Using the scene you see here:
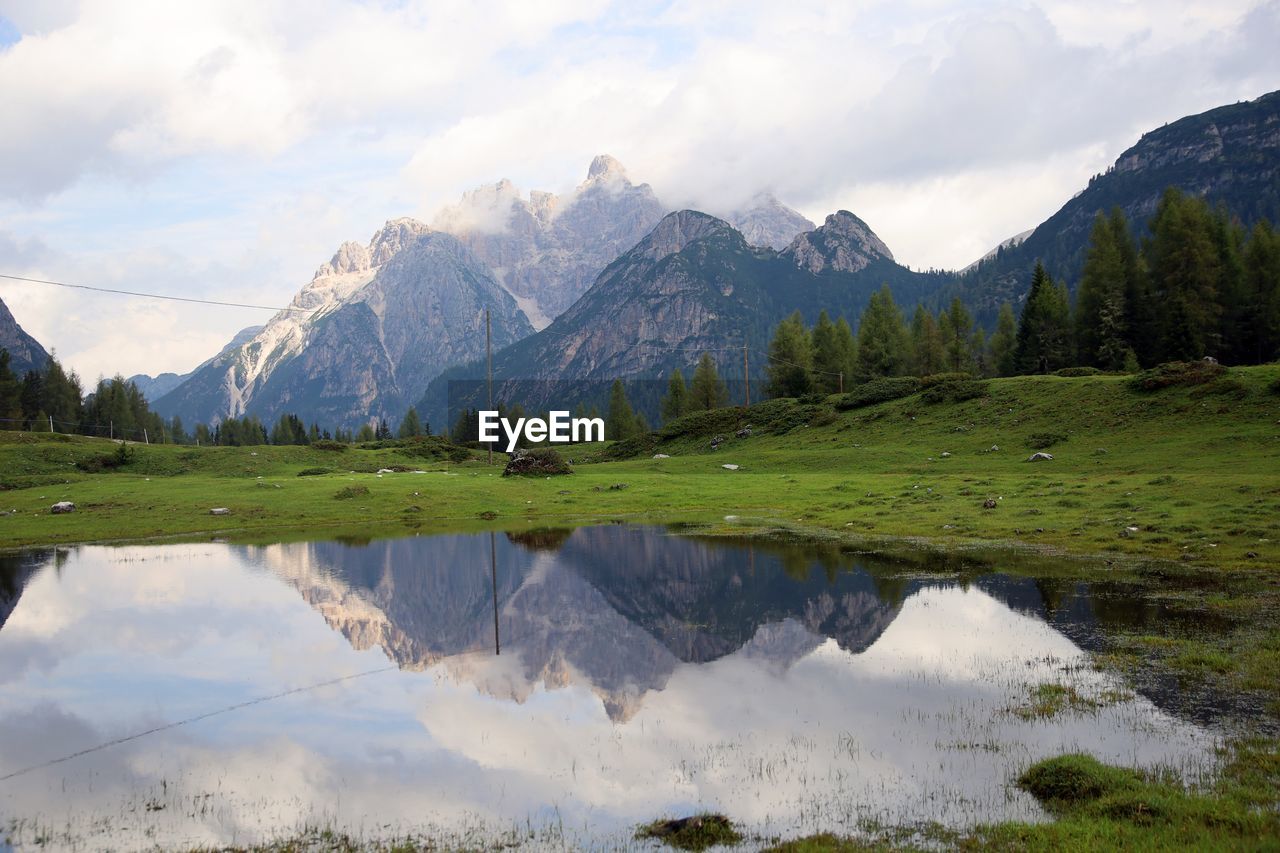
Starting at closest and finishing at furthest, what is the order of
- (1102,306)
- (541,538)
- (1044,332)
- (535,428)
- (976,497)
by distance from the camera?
(541,538) < (976,497) < (1102,306) < (1044,332) < (535,428)

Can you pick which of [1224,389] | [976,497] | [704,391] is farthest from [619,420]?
[976,497]

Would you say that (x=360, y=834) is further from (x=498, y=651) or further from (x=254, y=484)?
(x=254, y=484)

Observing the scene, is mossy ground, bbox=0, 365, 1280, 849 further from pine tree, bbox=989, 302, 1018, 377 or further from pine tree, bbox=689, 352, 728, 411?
pine tree, bbox=989, 302, 1018, 377

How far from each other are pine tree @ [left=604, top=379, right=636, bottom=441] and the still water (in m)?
141

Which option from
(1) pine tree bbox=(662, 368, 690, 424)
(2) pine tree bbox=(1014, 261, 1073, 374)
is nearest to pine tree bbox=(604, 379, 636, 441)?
(1) pine tree bbox=(662, 368, 690, 424)

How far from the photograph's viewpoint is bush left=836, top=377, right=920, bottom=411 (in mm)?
91875

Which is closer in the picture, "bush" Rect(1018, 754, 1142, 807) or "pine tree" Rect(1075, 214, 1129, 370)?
"bush" Rect(1018, 754, 1142, 807)

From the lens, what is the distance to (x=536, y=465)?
253 feet

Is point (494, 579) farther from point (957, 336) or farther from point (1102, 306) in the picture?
point (957, 336)

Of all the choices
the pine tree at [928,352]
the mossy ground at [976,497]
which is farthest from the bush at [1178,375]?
the pine tree at [928,352]

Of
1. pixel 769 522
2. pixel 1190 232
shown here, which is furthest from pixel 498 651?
pixel 1190 232

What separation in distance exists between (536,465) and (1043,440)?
45206mm

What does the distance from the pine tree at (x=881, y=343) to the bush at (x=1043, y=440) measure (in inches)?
2635

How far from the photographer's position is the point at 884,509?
47.1 m
